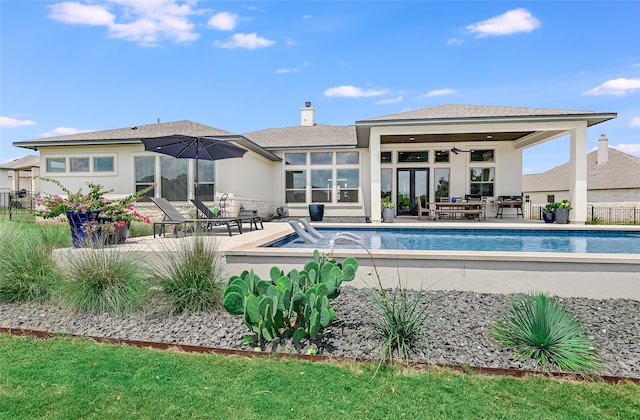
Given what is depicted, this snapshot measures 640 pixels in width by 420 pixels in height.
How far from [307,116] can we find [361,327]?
19067 mm

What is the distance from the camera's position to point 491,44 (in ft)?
43.4

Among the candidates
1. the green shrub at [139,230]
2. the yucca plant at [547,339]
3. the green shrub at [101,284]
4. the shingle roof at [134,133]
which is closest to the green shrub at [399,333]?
the yucca plant at [547,339]

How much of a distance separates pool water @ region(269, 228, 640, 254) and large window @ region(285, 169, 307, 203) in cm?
518

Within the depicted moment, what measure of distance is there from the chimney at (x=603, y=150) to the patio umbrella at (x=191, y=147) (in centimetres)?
3554

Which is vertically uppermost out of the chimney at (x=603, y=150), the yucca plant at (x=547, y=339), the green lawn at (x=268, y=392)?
the chimney at (x=603, y=150)

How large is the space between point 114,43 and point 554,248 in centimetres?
1262

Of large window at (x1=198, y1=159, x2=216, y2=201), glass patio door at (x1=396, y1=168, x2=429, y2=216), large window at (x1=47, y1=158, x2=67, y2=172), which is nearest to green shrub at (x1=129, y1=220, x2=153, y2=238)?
large window at (x1=198, y1=159, x2=216, y2=201)

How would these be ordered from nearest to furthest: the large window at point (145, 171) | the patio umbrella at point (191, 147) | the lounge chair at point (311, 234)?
the lounge chair at point (311, 234)
the patio umbrella at point (191, 147)
the large window at point (145, 171)

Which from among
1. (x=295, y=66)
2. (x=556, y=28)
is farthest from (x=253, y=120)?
(x=556, y=28)

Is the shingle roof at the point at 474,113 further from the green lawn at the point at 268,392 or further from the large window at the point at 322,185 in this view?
the green lawn at the point at 268,392

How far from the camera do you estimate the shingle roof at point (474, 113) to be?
1125 cm

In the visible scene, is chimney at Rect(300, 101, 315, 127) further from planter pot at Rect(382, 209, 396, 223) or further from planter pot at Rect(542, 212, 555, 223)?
planter pot at Rect(542, 212, 555, 223)

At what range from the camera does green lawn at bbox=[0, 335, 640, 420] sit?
6.88 ft

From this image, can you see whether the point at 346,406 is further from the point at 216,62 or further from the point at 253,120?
the point at 253,120
